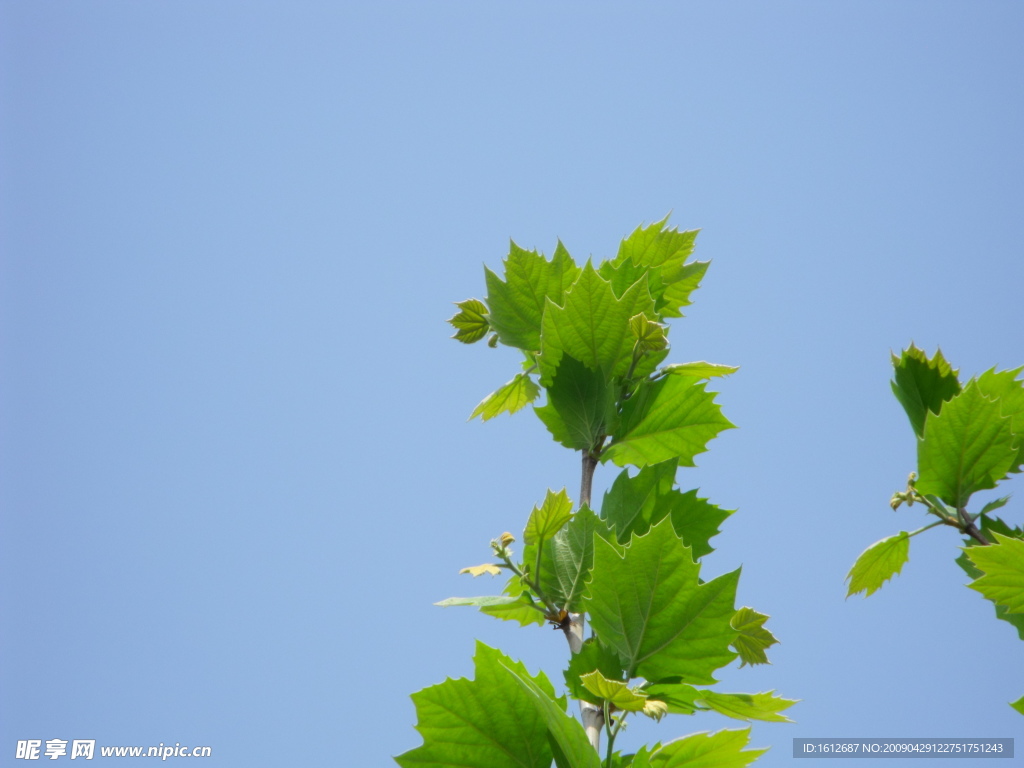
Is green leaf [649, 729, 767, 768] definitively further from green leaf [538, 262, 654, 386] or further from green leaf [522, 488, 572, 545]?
green leaf [538, 262, 654, 386]

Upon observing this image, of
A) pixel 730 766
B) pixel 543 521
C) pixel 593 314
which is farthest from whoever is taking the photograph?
pixel 593 314

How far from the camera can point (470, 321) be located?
2205 millimetres

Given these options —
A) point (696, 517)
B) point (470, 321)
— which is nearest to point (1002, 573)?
point (696, 517)

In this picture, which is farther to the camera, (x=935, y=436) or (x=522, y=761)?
(x=935, y=436)

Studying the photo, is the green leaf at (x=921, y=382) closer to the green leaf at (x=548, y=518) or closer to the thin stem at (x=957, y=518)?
the thin stem at (x=957, y=518)

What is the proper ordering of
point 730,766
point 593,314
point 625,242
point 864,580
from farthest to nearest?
1. point 625,242
2. point 864,580
3. point 593,314
4. point 730,766

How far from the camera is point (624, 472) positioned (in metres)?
1.77

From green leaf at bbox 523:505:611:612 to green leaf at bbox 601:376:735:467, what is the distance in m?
0.31

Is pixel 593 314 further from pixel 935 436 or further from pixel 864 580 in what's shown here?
pixel 864 580

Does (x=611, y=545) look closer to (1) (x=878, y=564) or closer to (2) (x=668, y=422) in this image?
(2) (x=668, y=422)

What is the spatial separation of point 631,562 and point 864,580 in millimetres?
968

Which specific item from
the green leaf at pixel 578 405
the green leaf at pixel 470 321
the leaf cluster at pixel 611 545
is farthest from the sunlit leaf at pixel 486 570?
the green leaf at pixel 470 321

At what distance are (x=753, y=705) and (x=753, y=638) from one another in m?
0.19

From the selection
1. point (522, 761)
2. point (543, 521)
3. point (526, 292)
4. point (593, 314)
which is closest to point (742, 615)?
point (543, 521)
